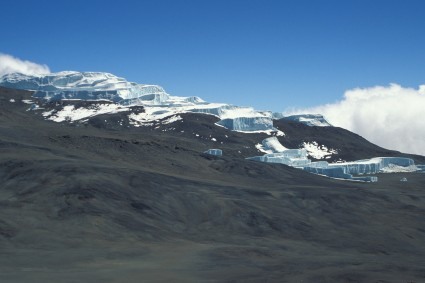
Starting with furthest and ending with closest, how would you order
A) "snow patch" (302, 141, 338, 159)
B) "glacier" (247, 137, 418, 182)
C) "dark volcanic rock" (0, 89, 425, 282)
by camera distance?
"snow patch" (302, 141, 338, 159)
"glacier" (247, 137, 418, 182)
"dark volcanic rock" (0, 89, 425, 282)

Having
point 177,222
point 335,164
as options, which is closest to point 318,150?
point 335,164

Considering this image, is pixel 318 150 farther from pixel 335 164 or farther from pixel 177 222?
pixel 177 222

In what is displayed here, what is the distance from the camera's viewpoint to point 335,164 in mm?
148500

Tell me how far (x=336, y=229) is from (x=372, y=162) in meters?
87.5

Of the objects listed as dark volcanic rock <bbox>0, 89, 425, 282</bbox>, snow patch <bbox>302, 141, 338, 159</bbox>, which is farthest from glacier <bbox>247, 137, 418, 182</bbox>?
dark volcanic rock <bbox>0, 89, 425, 282</bbox>

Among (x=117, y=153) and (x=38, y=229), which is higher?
(x=117, y=153)

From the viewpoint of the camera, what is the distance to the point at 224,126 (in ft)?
639

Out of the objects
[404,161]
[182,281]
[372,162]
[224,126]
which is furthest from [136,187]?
[224,126]

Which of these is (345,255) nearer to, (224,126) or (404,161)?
(404,161)

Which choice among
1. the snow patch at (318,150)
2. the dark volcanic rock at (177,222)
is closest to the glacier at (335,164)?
the snow patch at (318,150)

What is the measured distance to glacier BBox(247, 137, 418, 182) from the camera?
129 meters

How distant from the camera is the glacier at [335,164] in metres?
129

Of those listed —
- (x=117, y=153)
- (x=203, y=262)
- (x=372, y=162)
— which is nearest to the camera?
(x=203, y=262)

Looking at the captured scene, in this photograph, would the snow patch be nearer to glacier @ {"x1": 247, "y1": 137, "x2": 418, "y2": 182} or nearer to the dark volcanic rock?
glacier @ {"x1": 247, "y1": 137, "x2": 418, "y2": 182}
